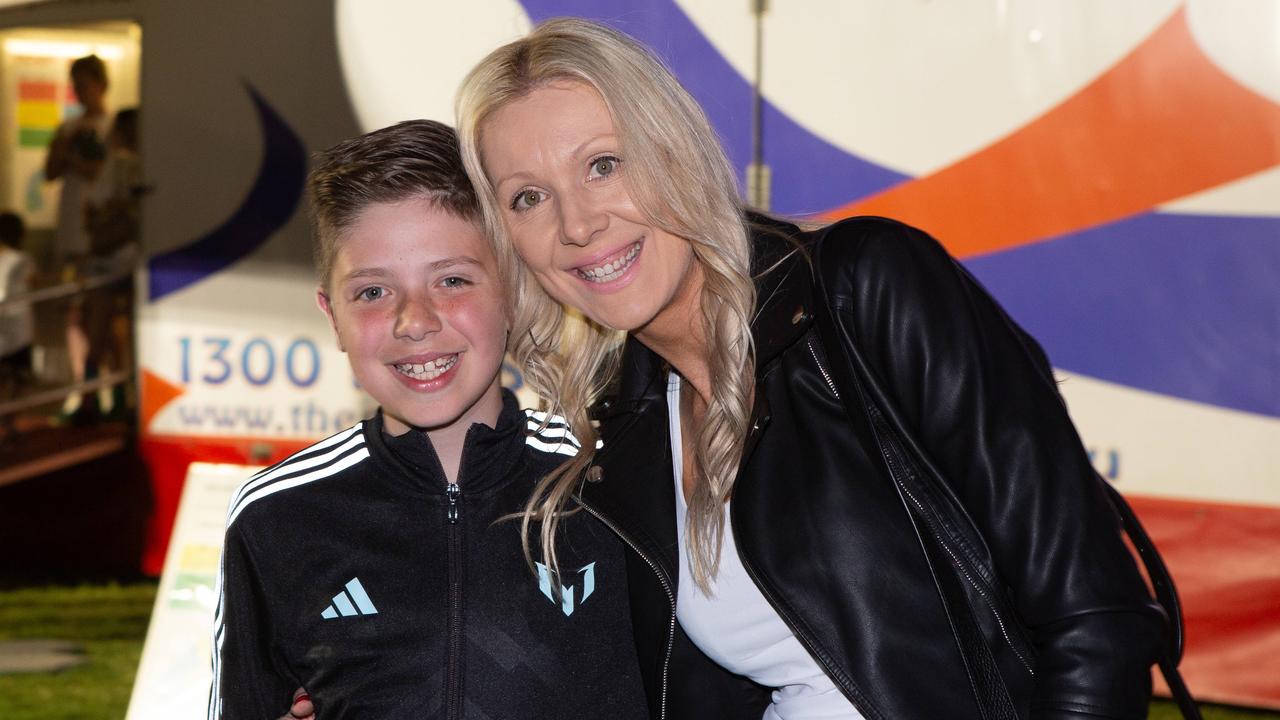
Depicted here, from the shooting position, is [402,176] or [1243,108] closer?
[402,176]

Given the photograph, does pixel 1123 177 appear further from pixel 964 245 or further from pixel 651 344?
pixel 651 344

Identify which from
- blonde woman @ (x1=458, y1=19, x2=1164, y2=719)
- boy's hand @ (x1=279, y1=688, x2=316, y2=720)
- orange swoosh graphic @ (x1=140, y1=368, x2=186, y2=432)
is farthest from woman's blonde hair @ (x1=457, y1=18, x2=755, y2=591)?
orange swoosh graphic @ (x1=140, y1=368, x2=186, y2=432)

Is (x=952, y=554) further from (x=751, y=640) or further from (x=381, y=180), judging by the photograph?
(x=381, y=180)

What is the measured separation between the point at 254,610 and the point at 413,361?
44 centimetres

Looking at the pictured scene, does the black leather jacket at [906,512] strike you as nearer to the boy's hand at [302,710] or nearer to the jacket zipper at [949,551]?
the jacket zipper at [949,551]

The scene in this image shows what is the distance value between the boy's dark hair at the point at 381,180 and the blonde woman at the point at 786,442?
0.22 feet

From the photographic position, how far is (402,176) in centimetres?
193

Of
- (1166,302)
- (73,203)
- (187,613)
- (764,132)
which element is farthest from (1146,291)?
(73,203)

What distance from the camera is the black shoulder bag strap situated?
151cm

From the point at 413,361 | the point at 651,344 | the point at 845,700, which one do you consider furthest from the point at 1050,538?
the point at 413,361

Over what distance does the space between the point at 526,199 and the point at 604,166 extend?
138 millimetres

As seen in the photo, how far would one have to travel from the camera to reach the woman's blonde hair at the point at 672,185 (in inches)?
68.8

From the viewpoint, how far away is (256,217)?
4.94 m

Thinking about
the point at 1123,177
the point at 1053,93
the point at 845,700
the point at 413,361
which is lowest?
the point at 845,700
